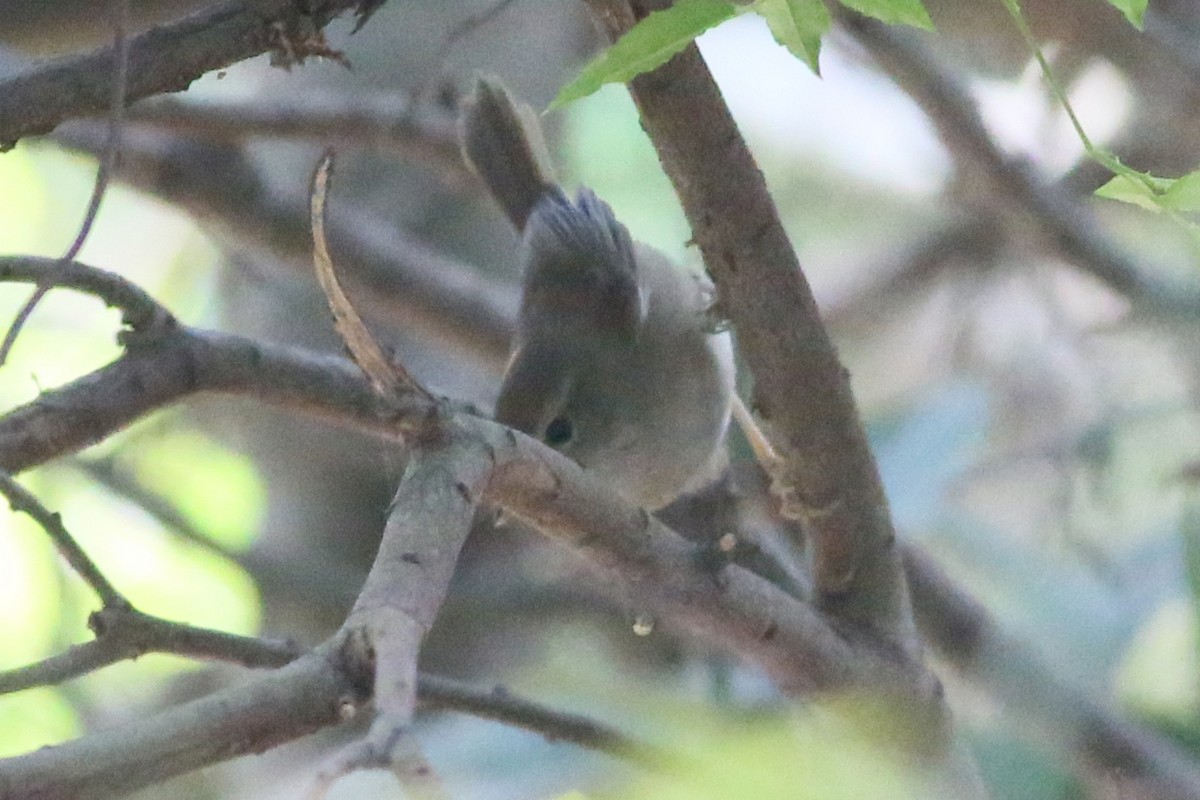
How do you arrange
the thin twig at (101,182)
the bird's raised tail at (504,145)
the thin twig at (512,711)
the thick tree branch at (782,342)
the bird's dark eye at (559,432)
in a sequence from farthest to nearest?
1. the bird's raised tail at (504,145)
2. the bird's dark eye at (559,432)
3. the thin twig at (512,711)
4. the thick tree branch at (782,342)
5. the thin twig at (101,182)

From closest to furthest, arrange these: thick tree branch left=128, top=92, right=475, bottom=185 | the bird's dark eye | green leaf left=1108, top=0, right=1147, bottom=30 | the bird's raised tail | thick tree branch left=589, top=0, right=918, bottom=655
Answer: green leaf left=1108, top=0, right=1147, bottom=30, thick tree branch left=589, top=0, right=918, bottom=655, the bird's dark eye, the bird's raised tail, thick tree branch left=128, top=92, right=475, bottom=185

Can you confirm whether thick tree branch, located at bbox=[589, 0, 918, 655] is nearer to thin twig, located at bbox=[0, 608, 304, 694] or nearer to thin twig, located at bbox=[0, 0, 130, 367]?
thin twig, located at bbox=[0, 0, 130, 367]

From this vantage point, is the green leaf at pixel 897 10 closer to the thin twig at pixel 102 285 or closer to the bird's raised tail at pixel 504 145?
the thin twig at pixel 102 285

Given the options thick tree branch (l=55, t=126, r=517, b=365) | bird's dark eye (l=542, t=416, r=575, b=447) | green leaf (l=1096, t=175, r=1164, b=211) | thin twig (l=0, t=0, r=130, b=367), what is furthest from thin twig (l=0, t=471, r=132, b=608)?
thick tree branch (l=55, t=126, r=517, b=365)

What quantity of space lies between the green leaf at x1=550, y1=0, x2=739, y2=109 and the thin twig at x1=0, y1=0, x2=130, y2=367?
0.36 metres

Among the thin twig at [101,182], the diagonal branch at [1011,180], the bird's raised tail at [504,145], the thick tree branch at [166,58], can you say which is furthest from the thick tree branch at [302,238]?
the thin twig at [101,182]

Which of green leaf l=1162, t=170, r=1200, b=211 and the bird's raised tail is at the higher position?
the bird's raised tail

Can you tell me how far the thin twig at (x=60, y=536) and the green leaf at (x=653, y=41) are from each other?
535 mm

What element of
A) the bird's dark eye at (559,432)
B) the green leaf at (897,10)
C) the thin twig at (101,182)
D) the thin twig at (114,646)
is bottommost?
the thin twig at (114,646)

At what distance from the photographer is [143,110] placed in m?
2.37

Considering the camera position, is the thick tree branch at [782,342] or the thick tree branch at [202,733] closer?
the thick tree branch at [202,733]

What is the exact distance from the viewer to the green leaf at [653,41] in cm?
81

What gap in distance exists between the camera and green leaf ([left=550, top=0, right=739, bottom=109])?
0.81 m

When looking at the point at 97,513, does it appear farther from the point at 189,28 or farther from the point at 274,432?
the point at 189,28
